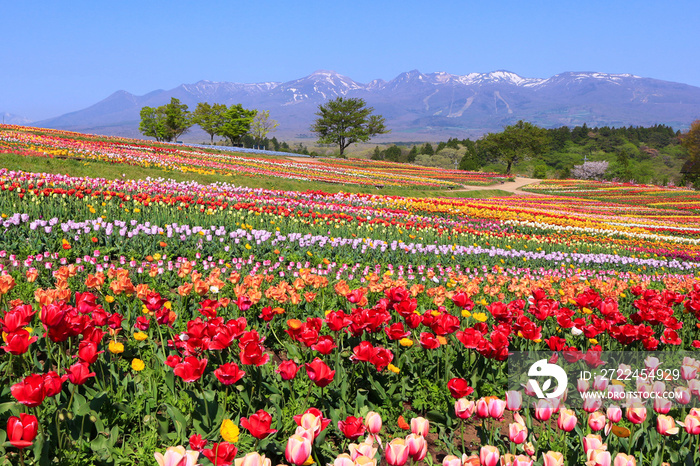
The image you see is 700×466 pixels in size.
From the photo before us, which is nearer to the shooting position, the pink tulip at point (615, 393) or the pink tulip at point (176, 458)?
the pink tulip at point (176, 458)

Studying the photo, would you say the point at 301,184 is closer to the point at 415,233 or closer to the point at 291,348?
the point at 415,233

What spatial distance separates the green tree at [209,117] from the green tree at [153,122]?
693 cm

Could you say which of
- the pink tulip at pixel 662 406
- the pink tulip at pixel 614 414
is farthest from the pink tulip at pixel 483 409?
the pink tulip at pixel 662 406

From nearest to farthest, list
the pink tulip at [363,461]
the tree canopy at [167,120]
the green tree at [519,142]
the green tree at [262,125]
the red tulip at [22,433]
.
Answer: the pink tulip at [363,461] < the red tulip at [22,433] < the green tree at [519,142] < the tree canopy at [167,120] < the green tree at [262,125]

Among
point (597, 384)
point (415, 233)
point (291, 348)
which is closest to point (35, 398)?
point (291, 348)

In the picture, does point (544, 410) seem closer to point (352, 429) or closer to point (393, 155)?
point (352, 429)

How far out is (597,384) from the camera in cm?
229

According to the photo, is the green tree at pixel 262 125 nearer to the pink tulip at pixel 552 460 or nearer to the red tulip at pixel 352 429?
the red tulip at pixel 352 429

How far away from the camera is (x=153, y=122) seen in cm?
7644

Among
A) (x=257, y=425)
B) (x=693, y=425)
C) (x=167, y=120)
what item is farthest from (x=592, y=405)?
(x=167, y=120)

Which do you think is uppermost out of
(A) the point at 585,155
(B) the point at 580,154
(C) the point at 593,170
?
(B) the point at 580,154

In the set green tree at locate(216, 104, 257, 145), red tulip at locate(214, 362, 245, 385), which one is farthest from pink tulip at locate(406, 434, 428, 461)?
green tree at locate(216, 104, 257, 145)

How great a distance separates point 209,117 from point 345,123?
21853 mm

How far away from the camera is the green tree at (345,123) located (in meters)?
64.3
